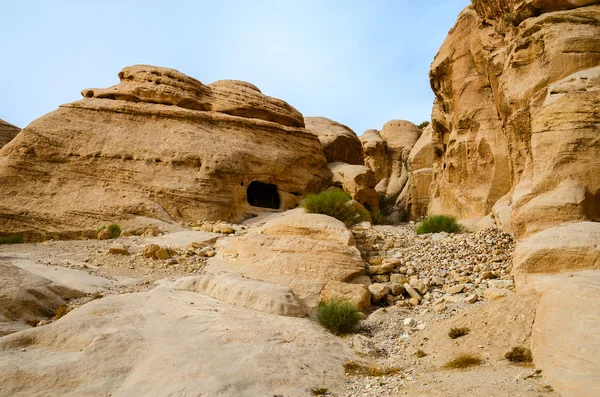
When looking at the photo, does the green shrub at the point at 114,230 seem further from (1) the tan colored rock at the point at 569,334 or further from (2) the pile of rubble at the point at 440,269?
(1) the tan colored rock at the point at 569,334

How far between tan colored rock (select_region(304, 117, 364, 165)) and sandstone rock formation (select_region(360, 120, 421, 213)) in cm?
590

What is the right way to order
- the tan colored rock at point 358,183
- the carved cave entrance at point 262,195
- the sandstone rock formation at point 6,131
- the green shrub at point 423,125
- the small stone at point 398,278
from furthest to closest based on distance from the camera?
the green shrub at point 423,125
the sandstone rock formation at point 6,131
the carved cave entrance at point 262,195
the tan colored rock at point 358,183
the small stone at point 398,278

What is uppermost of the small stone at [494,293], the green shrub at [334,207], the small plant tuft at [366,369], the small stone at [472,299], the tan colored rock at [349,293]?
the green shrub at [334,207]

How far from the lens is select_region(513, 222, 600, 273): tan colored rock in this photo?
5.83 metres

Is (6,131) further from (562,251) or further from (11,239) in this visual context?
(562,251)

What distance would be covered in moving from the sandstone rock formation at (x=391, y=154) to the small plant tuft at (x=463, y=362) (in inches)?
1023

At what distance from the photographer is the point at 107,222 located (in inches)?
589

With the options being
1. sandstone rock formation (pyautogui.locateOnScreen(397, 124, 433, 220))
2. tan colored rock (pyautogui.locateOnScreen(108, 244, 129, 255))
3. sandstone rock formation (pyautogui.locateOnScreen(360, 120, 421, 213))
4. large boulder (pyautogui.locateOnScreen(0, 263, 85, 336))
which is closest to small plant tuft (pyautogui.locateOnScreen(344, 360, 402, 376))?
large boulder (pyautogui.locateOnScreen(0, 263, 85, 336))

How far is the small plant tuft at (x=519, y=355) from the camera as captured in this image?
15.9 ft

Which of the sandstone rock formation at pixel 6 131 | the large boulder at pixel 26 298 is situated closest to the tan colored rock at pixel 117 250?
the large boulder at pixel 26 298

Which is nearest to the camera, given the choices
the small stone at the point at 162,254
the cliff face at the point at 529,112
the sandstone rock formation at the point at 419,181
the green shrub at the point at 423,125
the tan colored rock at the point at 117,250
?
the cliff face at the point at 529,112

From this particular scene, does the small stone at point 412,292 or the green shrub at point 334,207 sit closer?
the small stone at point 412,292

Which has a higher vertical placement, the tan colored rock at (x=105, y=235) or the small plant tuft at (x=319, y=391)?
the tan colored rock at (x=105, y=235)

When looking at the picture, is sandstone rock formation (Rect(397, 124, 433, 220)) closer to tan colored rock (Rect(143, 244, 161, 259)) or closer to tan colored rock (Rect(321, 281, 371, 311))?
tan colored rock (Rect(143, 244, 161, 259))
